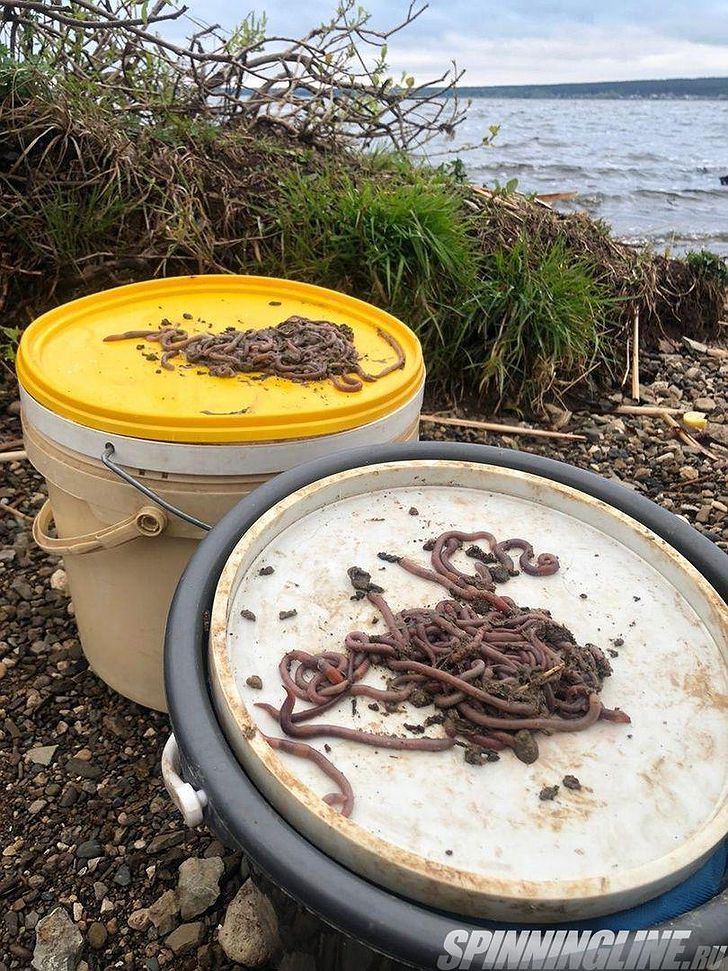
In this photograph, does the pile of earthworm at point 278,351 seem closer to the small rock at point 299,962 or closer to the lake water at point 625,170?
the small rock at point 299,962

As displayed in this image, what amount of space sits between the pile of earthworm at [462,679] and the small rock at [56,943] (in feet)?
3.85

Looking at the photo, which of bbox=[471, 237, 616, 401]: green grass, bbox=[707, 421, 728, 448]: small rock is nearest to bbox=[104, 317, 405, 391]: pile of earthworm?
bbox=[471, 237, 616, 401]: green grass

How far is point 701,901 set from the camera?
3.64 ft

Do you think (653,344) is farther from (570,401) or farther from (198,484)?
(198,484)

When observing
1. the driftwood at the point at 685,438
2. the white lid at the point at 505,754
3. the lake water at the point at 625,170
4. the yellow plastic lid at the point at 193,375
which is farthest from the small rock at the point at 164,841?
the lake water at the point at 625,170

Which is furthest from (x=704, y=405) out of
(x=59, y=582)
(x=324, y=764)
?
(x=324, y=764)

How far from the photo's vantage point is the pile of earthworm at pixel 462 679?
127cm

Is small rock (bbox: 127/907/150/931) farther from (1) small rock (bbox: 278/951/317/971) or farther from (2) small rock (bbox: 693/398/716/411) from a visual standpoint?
(2) small rock (bbox: 693/398/716/411)

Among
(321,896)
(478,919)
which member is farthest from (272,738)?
(478,919)

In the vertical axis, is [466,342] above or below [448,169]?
below

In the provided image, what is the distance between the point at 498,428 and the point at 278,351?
87.0 inches

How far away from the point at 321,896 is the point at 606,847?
1.40 ft

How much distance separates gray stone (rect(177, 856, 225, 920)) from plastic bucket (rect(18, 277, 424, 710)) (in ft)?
1.72

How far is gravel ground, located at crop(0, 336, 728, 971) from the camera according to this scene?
1936 millimetres
